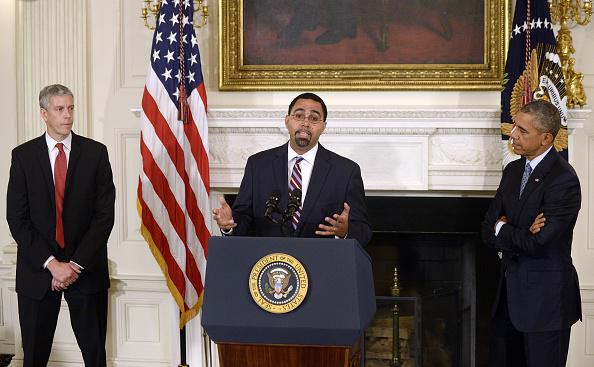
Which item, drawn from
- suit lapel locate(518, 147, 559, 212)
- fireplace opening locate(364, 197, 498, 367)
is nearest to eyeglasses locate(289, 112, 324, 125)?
suit lapel locate(518, 147, 559, 212)

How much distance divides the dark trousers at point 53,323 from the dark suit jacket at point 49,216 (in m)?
0.07

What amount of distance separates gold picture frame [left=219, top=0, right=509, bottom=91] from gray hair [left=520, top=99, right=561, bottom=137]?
4.29ft

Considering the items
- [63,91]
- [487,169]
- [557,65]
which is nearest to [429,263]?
[487,169]

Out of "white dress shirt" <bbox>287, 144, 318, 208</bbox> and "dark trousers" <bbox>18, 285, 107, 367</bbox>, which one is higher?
"white dress shirt" <bbox>287, 144, 318, 208</bbox>

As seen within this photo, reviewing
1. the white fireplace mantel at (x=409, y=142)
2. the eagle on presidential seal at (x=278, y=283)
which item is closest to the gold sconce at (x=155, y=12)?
the white fireplace mantel at (x=409, y=142)

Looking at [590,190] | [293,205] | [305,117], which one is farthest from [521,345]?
[293,205]

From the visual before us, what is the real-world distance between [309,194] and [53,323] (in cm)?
191

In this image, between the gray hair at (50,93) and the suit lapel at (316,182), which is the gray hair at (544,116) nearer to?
the suit lapel at (316,182)

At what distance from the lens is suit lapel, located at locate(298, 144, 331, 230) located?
3854mm

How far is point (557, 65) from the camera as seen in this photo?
206 inches

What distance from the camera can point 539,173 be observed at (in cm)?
441

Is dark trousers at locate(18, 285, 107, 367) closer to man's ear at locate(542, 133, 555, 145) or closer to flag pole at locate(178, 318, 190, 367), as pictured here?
flag pole at locate(178, 318, 190, 367)

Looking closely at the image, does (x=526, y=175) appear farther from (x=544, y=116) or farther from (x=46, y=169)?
(x=46, y=169)

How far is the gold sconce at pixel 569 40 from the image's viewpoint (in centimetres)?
536
